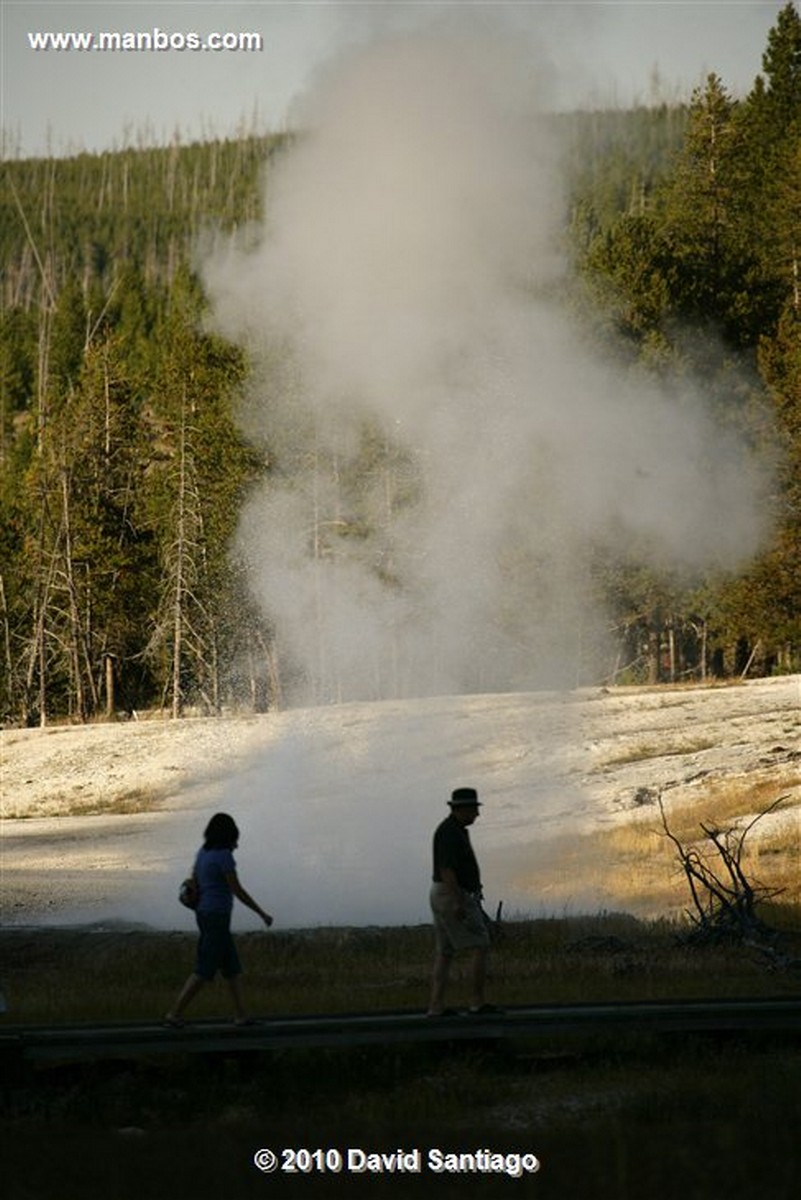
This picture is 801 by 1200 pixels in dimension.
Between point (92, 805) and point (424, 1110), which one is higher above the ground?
point (424, 1110)

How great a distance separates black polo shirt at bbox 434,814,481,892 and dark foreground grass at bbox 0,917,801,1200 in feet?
4.24

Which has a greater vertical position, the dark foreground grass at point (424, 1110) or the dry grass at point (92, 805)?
the dark foreground grass at point (424, 1110)

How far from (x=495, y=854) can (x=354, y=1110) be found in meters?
18.1

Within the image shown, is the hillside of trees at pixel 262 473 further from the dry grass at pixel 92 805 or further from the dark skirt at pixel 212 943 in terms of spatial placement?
the dark skirt at pixel 212 943

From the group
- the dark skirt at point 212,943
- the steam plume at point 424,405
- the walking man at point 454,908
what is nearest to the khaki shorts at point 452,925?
the walking man at point 454,908

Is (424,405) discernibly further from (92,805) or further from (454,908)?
(92,805)

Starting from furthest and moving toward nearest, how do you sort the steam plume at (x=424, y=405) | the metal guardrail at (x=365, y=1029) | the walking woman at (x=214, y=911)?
the steam plume at (x=424, y=405)
the walking woman at (x=214, y=911)
the metal guardrail at (x=365, y=1029)

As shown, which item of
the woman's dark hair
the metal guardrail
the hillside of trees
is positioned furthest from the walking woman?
the hillside of trees

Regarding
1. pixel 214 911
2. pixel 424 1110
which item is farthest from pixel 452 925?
pixel 424 1110

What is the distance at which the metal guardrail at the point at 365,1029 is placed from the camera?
13.0 meters

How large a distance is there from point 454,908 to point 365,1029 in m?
1.09

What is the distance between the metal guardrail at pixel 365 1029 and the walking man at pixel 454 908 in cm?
26

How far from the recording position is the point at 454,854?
14.2 meters

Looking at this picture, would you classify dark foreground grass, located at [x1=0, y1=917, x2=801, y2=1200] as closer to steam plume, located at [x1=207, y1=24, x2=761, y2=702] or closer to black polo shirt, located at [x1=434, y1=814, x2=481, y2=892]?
black polo shirt, located at [x1=434, y1=814, x2=481, y2=892]
